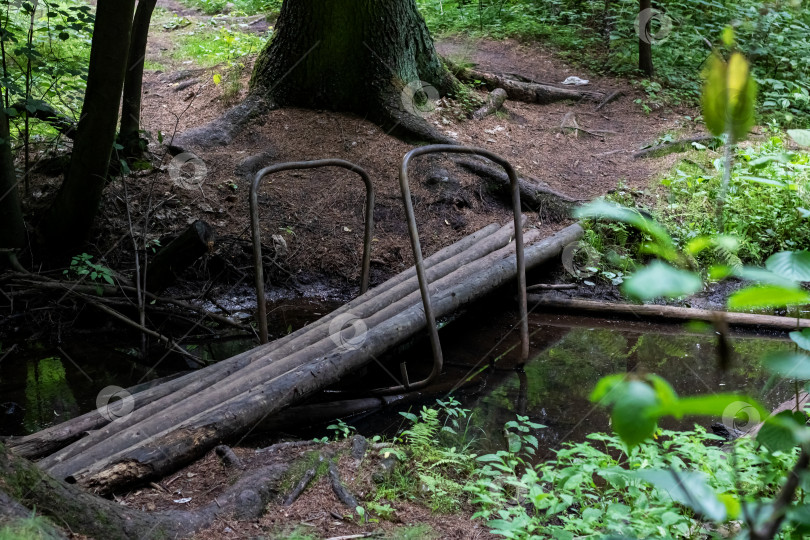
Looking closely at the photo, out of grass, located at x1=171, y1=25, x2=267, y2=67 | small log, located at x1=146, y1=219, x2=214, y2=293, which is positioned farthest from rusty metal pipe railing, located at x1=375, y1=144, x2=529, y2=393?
grass, located at x1=171, y1=25, x2=267, y2=67

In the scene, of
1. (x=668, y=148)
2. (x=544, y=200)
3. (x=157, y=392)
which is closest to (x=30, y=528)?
(x=157, y=392)

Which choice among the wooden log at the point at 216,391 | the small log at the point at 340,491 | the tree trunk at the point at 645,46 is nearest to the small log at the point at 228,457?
the wooden log at the point at 216,391

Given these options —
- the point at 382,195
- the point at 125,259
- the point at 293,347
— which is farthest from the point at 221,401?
the point at 382,195

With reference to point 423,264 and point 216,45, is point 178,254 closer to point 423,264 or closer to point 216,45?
point 423,264

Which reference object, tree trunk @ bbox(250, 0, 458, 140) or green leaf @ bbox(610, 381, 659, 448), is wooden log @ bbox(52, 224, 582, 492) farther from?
tree trunk @ bbox(250, 0, 458, 140)

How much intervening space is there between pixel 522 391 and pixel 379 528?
1.98 meters

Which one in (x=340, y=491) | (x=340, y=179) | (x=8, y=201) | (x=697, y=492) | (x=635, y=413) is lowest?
(x=340, y=179)

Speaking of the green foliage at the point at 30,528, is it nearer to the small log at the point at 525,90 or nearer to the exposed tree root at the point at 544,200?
the exposed tree root at the point at 544,200

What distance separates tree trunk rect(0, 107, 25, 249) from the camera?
4891 mm

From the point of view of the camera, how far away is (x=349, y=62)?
25.4 feet

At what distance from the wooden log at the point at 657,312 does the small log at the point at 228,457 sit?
326 cm

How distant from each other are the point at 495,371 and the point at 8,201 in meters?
3.71

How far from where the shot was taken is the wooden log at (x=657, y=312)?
17.0 ft

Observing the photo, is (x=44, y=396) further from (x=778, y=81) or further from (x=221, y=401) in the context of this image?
(x=778, y=81)
